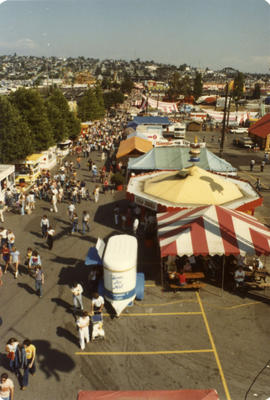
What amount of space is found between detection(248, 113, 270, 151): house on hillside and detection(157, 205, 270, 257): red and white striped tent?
33184 mm

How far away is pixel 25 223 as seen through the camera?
17797mm

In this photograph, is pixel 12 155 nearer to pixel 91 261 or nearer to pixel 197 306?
pixel 91 261

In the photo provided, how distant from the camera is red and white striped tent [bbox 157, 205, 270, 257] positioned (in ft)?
35.3

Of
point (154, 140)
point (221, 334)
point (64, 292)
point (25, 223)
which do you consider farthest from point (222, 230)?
point (154, 140)

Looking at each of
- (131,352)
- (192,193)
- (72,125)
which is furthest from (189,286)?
(72,125)

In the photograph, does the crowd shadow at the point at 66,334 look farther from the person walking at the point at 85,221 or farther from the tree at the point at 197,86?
the tree at the point at 197,86

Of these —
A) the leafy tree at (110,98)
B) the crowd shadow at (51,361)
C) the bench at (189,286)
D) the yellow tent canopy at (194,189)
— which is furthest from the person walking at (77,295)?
the leafy tree at (110,98)

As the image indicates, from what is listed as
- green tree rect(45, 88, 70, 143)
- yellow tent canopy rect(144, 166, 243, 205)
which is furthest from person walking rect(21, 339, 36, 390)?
green tree rect(45, 88, 70, 143)

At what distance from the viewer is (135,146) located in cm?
2828

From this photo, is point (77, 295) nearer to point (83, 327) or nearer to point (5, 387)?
point (83, 327)

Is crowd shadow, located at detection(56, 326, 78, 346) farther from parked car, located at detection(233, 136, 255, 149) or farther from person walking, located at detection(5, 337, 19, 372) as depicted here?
parked car, located at detection(233, 136, 255, 149)

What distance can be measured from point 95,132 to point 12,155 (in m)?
23.1

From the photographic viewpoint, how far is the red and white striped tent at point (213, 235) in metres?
10.8

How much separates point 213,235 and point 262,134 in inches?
1399
